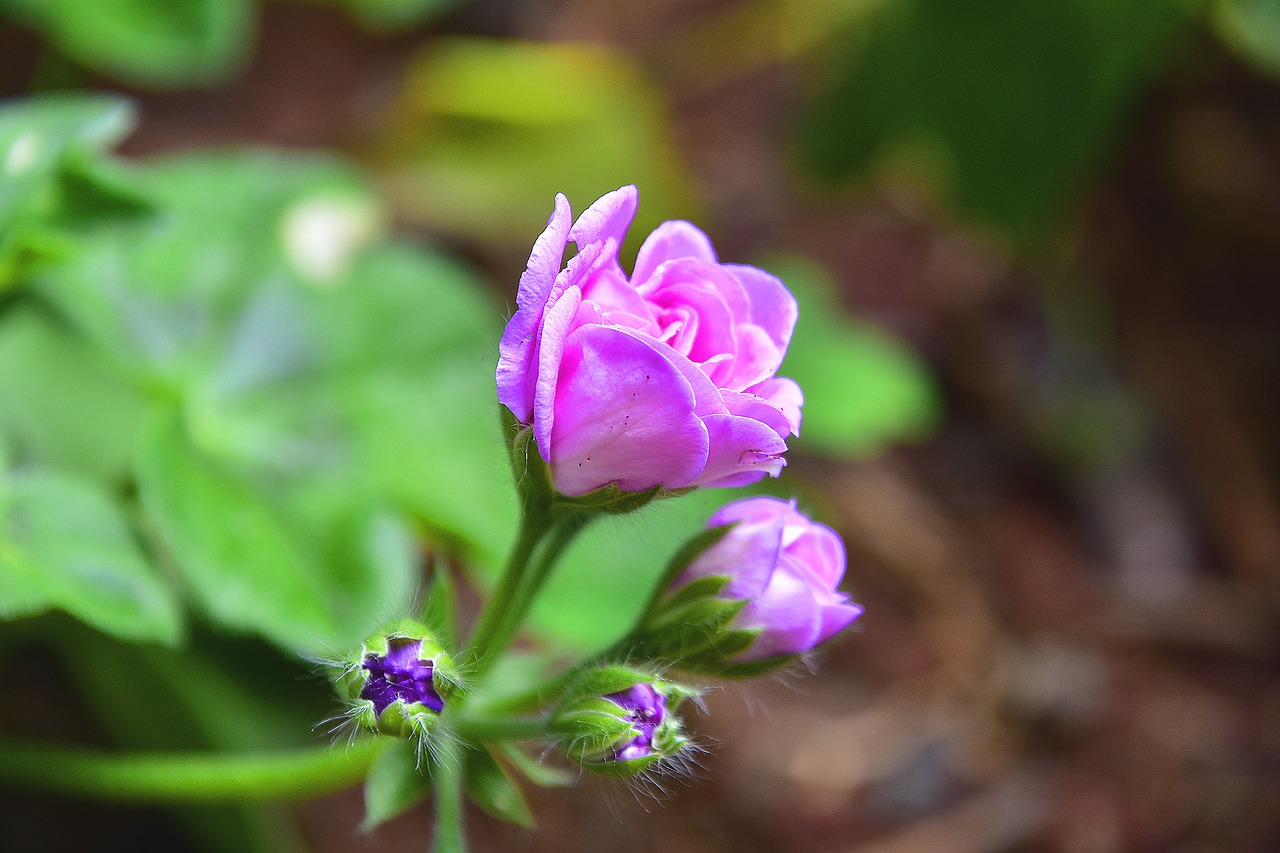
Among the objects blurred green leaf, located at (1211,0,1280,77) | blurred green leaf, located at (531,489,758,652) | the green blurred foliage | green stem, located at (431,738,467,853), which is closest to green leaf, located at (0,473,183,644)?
green stem, located at (431,738,467,853)

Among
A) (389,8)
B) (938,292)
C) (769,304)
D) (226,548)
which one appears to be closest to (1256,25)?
(938,292)

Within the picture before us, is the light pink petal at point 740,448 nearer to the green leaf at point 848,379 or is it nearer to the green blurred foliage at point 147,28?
the green leaf at point 848,379

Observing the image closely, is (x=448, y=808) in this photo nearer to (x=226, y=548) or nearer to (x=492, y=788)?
(x=492, y=788)

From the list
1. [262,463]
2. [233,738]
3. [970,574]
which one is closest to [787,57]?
[970,574]

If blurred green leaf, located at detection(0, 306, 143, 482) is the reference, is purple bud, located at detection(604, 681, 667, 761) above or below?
below

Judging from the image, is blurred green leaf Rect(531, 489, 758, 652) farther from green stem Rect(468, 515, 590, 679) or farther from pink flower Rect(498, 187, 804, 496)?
pink flower Rect(498, 187, 804, 496)

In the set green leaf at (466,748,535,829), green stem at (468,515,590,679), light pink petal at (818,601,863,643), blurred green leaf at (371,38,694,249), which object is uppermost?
blurred green leaf at (371,38,694,249)
